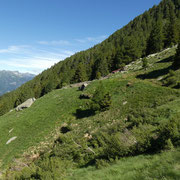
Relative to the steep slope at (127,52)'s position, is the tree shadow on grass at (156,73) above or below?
below

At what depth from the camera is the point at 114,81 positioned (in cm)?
2992

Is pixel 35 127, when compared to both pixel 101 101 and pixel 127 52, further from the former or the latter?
pixel 127 52

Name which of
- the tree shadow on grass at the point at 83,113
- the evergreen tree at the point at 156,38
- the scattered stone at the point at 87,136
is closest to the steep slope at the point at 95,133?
the tree shadow on grass at the point at 83,113

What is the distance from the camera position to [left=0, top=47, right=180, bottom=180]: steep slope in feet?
23.2

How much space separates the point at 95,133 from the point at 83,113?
904 centimetres

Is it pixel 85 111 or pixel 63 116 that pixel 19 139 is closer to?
pixel 63 116

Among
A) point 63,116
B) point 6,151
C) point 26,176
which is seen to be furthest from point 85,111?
point 26,176

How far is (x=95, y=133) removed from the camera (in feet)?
48.3

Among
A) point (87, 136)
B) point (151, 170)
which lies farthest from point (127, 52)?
point (151, 170)

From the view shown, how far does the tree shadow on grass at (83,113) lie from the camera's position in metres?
22.4

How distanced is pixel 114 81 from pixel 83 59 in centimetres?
9236

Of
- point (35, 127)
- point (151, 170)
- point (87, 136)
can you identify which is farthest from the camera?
point (35, 127)

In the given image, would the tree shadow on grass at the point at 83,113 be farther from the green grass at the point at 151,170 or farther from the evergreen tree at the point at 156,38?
the evergreen tree at the point at 156,38

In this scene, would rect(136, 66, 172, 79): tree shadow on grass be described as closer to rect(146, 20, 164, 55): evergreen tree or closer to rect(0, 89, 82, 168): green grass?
rect(0, 89, 82, 168): green grass
